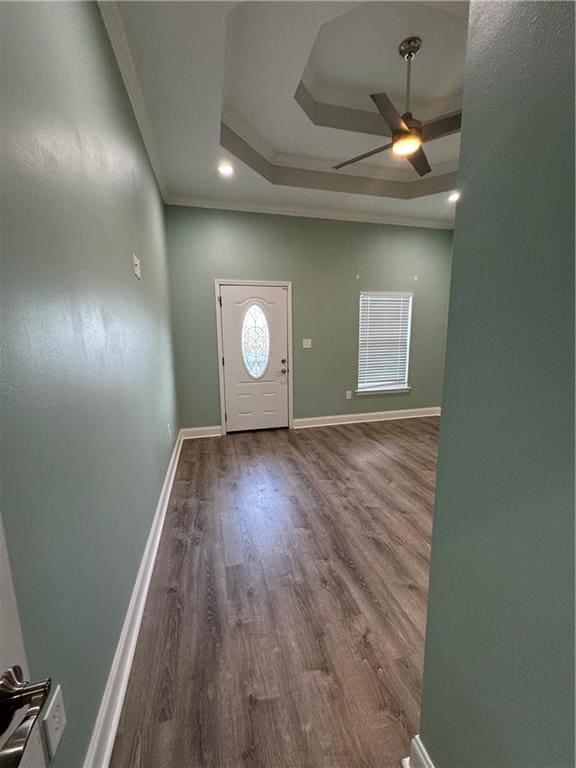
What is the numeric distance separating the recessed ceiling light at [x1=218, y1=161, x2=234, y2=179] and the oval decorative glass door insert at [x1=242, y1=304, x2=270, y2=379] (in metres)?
1.47

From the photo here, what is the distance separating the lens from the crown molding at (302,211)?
12.3 ft

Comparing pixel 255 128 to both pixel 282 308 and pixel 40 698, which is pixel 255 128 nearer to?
pixel 282 308

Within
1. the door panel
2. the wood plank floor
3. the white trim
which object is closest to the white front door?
the white trim

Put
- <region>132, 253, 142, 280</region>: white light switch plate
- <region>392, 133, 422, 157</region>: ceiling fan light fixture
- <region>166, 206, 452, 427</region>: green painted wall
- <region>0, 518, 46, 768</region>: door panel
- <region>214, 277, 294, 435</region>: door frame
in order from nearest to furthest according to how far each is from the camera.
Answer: <region>0, 518, 46, 768</region>: door panel, <region>132, 253, 142, 280</region>: white light switch plate, <region>392, 133, 422, 157</region>: ceiling fan light fixture, <region>166, 206, 452, 427</region>: green painted wall, <region>214, 277, 294, 435</region>: door frame

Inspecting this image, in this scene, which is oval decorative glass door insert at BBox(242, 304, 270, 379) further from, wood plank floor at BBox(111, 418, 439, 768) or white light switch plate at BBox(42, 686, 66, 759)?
white light switch plate at BBox(42, 686, 66, 759)

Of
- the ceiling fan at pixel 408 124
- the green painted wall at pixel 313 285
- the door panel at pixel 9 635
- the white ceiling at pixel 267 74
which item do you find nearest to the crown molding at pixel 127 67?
the white ceiling at pixel 267 74

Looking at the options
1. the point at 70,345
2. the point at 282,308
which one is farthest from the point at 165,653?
the point at 282,308

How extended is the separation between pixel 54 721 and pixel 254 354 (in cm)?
371

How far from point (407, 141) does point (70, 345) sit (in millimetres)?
2601

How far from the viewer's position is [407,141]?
7.51ft

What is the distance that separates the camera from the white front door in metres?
4.12

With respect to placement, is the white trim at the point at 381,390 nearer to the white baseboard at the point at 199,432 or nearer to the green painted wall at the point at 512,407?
the white baseboard at the point at 199,432

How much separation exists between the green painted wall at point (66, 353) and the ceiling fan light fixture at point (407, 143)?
1832 mm

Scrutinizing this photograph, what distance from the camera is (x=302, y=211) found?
410cm
